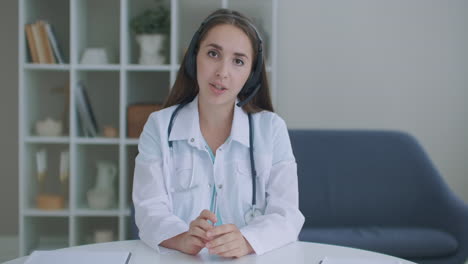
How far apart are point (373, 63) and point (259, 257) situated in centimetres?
248

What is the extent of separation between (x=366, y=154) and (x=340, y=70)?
26.2 inches

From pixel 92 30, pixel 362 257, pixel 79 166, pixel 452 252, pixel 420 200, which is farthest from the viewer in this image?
pixel 92 30

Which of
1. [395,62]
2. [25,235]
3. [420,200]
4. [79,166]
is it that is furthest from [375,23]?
[25,235]

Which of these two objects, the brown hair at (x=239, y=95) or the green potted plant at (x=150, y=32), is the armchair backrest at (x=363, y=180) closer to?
the green potted plant at (x=150, y=32)

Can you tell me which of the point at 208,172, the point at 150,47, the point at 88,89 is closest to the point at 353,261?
the point at 208,172

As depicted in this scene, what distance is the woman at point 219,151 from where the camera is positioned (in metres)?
1.62

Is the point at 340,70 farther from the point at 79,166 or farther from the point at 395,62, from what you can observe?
the point at 79,166

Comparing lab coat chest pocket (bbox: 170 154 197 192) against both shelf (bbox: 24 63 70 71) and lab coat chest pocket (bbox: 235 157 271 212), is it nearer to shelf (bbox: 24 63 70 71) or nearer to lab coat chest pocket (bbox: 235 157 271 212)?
lab coat chest pocket (bbox: 235 157 271 212)

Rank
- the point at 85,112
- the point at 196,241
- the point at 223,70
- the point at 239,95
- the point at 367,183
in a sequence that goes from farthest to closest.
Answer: the point at 85,112 < the point at 367,183 < the point at 239,95 < the point at 223,70 < the point at 196,241

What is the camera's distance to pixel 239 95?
6.08ft

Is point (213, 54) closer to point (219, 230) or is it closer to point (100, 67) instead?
point (219, 230)

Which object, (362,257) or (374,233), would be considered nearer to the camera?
(362,257)

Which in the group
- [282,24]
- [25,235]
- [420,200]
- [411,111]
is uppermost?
[282,24]

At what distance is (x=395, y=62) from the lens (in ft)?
11.7
